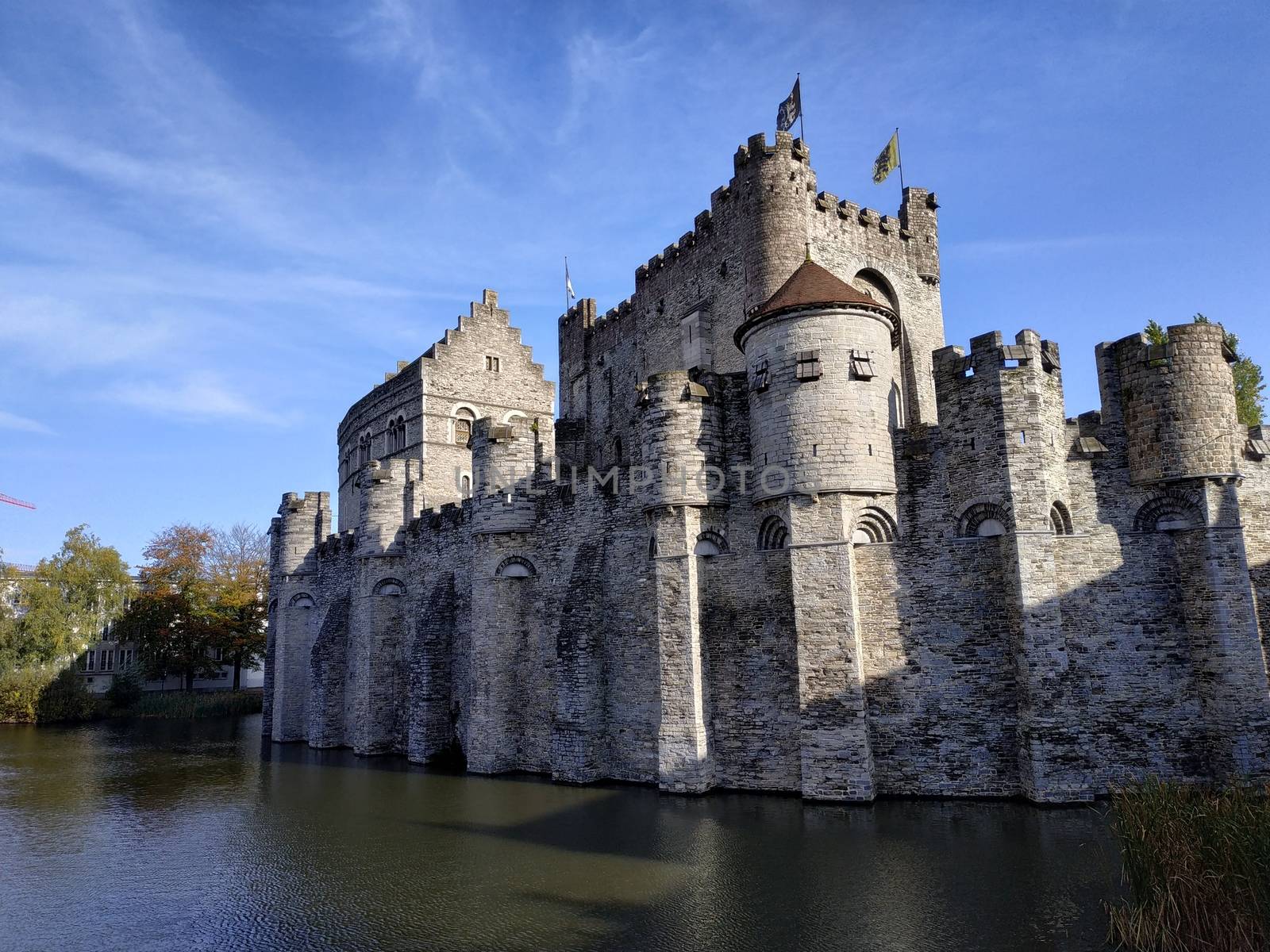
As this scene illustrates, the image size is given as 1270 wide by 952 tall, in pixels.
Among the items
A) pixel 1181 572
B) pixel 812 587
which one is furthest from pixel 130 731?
pixel 1181 572

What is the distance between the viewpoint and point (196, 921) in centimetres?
1104

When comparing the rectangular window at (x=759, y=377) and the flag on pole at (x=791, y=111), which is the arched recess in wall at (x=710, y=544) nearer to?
the rectangular window at (x=759, y=377)

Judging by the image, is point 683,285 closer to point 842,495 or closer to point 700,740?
point 842,495

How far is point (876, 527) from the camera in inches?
677

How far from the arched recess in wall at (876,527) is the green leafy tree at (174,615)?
4399 centimetres

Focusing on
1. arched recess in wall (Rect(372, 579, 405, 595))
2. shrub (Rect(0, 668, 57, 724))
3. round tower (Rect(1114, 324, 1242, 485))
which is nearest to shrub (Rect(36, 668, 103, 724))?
shrub (Rect(0, 668, 57, 724))

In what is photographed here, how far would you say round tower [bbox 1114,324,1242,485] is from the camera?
1573cm

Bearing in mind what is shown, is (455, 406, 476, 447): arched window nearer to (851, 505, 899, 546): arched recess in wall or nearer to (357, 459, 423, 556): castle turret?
(357, 459, 423, 556): castle turret

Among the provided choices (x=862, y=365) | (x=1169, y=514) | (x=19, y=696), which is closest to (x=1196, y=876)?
(x=1169, y=514)

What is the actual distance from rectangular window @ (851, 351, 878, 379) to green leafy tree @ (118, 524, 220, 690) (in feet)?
146

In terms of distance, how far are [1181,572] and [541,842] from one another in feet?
42.6

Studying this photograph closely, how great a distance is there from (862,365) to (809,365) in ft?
3.61

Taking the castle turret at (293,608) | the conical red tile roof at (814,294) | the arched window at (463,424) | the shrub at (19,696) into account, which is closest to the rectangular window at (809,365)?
the conical red tile roof at (814,294)

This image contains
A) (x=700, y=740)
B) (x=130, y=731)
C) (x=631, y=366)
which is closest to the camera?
(x=700, y=740)
